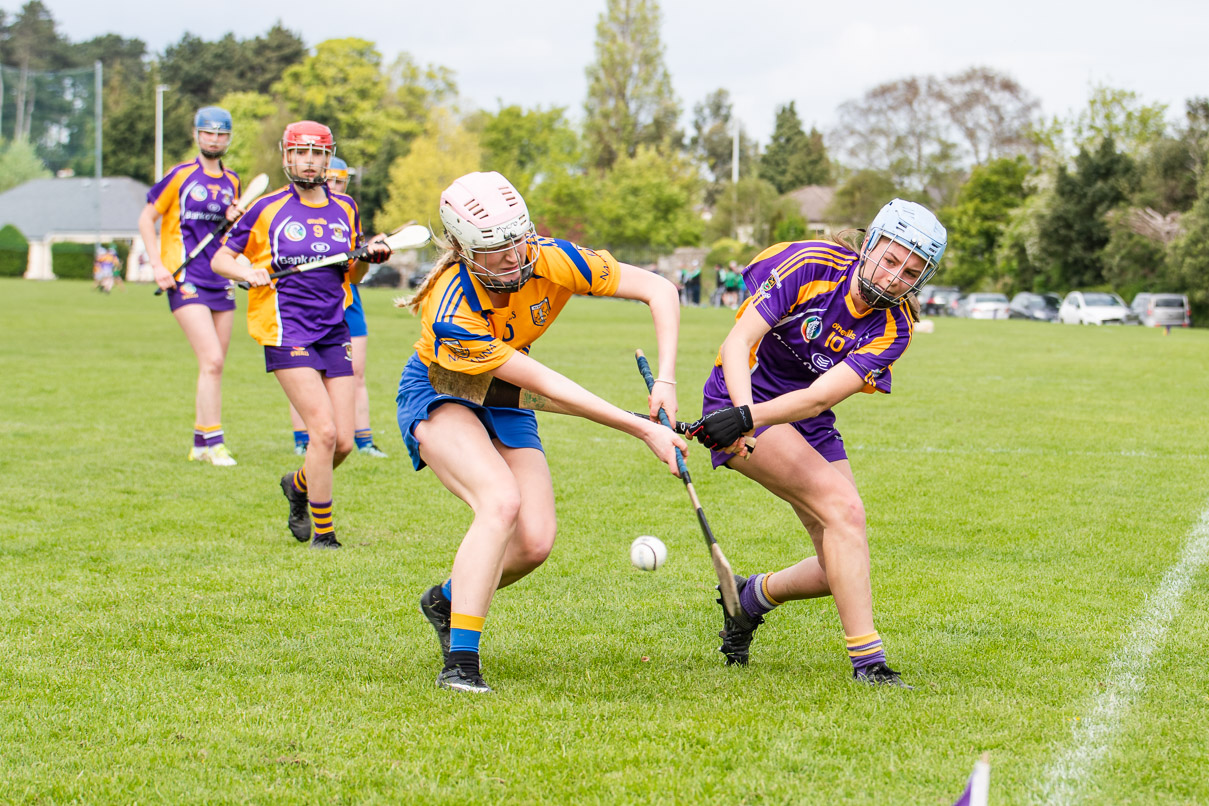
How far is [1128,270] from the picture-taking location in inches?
1799

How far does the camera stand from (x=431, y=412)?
15.3 ft

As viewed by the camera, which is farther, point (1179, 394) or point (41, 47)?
point (41, 47)

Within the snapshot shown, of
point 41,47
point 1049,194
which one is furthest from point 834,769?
point 41,47

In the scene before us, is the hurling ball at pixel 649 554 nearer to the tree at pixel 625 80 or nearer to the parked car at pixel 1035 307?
the parked car at pixel 1035 307

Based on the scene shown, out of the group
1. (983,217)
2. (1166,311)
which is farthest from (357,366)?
(983,217)

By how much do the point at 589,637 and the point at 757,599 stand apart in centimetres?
77

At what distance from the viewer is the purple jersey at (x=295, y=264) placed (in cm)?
714

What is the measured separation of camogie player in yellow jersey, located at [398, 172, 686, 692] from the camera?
13.8ft

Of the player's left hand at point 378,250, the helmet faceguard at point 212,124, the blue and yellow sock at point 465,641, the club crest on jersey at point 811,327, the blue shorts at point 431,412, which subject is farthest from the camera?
the helmet faceguard at point 212,124

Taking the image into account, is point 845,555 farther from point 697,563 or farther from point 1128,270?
point 1128,270

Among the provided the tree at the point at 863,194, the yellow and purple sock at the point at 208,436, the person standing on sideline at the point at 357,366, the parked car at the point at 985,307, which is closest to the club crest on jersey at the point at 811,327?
the person standing on sideline at the point at 357,366

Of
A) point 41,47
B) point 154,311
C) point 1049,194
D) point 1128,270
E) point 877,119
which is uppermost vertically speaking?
point 41,47

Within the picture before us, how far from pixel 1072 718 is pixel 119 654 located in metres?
3.70

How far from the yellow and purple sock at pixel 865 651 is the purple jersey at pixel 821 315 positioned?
3.14ft
